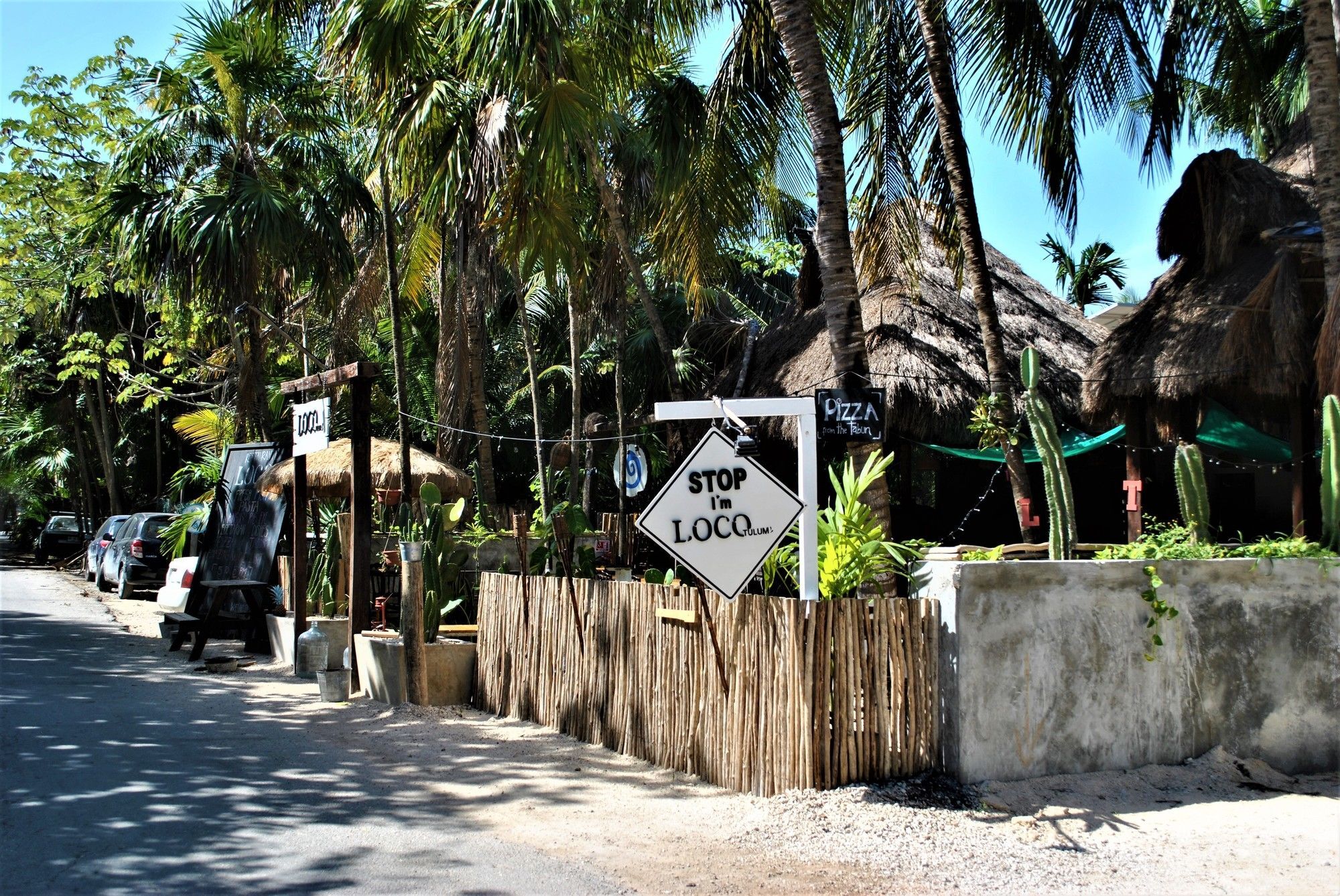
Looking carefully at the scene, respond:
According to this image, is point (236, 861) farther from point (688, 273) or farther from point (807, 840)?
point (688, 273)

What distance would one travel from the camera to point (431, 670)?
9.31 metres

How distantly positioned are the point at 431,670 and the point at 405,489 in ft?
14.2

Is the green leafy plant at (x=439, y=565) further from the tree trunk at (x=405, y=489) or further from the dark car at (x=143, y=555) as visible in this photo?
the dark car at (x=143, y=555)

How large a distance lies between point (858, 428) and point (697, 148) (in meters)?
4.29

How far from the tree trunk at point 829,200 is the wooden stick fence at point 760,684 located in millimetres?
1746

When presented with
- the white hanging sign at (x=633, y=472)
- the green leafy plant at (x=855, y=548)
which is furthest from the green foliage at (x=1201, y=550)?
the white hanging sign at (x=633, y=472)

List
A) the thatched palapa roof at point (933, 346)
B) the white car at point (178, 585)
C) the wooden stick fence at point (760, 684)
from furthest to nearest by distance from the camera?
the white car at point (178, 585) < the thatched palapa roof at point (933, 346) < the wooden stick fence at point (760, 684)

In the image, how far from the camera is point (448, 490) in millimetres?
14312

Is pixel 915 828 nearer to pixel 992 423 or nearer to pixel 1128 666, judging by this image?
pixel 1128 666

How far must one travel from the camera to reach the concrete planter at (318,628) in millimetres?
11438

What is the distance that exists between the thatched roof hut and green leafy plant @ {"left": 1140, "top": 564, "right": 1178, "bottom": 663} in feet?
23.3

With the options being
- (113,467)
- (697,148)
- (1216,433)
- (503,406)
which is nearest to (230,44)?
(697,148)


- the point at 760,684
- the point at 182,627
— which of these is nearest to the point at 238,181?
the point at 182,627

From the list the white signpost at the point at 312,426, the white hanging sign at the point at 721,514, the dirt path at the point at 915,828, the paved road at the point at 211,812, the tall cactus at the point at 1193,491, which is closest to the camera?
the paved road at the point at 211,812
